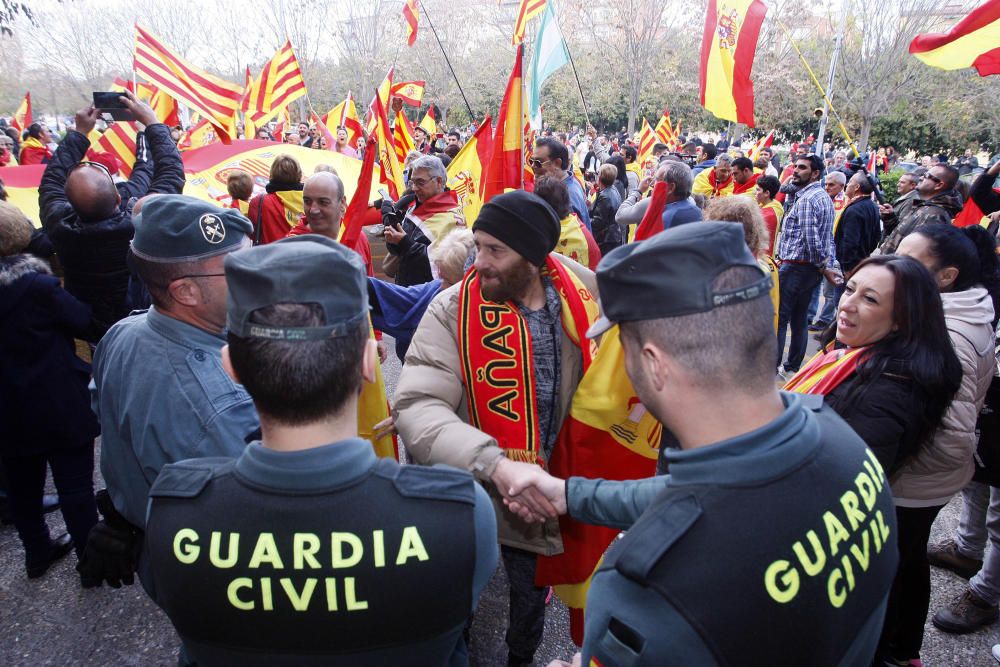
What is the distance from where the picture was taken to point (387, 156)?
293 inches

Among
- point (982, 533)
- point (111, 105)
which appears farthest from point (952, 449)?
point (111, 105)

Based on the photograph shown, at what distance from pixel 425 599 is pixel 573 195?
17.6ft

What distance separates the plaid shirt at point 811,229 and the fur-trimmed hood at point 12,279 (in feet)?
20.7

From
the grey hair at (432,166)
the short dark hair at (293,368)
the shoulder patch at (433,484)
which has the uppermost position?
the short dark hair at (293,368)

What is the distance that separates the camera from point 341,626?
3.50 ft

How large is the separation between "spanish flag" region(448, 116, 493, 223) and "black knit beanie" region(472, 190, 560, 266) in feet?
6.27

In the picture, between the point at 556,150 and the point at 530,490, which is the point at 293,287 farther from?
the point at 556,150

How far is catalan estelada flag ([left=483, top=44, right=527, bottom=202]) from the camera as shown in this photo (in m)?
3.43

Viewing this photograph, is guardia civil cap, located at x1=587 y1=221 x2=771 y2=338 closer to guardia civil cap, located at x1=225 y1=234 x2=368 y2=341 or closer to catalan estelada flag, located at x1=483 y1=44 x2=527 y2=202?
guardia civil cap, located at x1=225 y1=234 x2=368 y2=341

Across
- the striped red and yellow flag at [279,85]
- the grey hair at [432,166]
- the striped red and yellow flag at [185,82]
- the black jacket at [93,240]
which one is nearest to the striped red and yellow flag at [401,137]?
the striped red and yellow flag at [279,85]

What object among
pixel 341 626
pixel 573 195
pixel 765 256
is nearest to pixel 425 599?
pixel 341 626

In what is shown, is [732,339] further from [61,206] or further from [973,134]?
[973,134]

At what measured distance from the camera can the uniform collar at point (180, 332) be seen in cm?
177

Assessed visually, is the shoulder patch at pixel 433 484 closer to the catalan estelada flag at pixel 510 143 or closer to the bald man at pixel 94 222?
the catalan estelada flag at pixel 510 143
